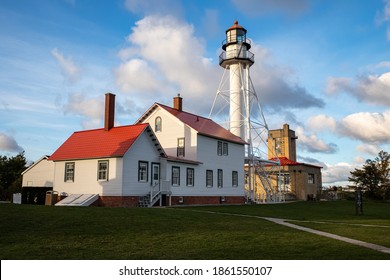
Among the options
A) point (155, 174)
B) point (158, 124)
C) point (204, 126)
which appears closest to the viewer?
point (155, 174)

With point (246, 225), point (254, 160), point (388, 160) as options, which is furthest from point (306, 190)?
point (246, 225)

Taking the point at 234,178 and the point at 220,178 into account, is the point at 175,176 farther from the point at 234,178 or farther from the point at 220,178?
the point at 234,178

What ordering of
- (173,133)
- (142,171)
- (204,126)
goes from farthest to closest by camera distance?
1. (204,126)
2. (173,133)
3. (142,171)

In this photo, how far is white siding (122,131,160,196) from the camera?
89.7 feet

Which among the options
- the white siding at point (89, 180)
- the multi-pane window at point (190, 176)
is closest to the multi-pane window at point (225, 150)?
the multi-pane window at point (190, 176)

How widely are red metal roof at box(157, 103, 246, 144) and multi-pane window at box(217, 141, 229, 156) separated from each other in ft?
1.99

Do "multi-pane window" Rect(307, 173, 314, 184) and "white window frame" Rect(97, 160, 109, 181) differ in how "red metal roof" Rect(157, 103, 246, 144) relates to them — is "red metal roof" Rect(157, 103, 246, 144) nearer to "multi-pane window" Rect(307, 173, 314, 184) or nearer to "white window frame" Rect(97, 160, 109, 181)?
"white window frame" Rect(97, 160, 109, 181)

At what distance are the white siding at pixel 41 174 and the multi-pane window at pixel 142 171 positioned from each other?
1036 centimetres

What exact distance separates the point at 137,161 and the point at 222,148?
11.6 meters

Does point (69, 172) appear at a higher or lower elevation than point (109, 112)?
lower

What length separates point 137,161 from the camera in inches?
1113

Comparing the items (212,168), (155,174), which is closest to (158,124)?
(212,168)

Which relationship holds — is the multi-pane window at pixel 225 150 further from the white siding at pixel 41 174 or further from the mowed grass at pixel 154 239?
the mowed grass at pixel 154 239

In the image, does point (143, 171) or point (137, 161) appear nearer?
point (137, 161)
